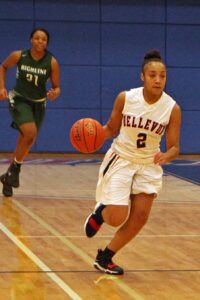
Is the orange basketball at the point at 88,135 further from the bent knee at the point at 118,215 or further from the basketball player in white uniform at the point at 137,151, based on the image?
the bent knee at the point at 118,215

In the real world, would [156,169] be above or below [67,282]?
above

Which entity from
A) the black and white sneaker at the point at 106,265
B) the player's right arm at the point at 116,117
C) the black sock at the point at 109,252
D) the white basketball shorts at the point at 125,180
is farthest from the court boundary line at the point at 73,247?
the player's right arm at the point at 116,117

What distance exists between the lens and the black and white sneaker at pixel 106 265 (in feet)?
19.2

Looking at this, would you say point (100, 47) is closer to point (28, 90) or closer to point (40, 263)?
point (28, 90)

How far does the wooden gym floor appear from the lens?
17.7 feet

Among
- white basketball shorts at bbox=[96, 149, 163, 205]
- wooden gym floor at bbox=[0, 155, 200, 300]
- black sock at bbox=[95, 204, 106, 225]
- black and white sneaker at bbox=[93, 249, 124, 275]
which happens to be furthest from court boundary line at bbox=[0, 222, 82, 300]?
white basketball shorts at bbox=[96, 149, 163, 205]

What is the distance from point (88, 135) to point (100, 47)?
28.4ft

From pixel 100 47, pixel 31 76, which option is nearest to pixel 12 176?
pixel 31 76

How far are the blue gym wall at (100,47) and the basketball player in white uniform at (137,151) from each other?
8.35m

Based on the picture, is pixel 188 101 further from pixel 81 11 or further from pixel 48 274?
pixel 48 274

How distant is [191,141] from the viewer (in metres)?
14.7

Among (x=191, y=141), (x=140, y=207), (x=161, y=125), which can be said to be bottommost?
(x=191, y=141)

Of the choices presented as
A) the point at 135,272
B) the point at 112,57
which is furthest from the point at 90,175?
the point at 135,272

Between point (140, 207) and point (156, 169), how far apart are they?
0.96ft
